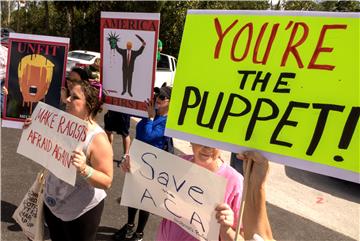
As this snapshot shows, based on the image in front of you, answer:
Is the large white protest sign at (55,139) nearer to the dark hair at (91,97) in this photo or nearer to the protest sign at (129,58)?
the dark hair at (91,97)

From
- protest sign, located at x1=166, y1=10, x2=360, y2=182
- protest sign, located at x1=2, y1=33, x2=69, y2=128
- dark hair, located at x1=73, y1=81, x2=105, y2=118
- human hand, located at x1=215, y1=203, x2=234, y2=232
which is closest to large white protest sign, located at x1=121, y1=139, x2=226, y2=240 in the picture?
human hand, located at x1=215, y1=203, x2=234, y2=232

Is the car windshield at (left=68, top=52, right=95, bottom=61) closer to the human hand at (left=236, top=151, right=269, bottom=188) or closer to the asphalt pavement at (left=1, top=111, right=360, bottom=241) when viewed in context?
the asphalt pavement at (left=1, top=111, right=360, bottom=241)

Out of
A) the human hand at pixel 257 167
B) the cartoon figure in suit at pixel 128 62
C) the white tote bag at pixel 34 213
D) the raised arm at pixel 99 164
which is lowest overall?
the white tote bag at pixel 34 213

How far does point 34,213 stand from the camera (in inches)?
105

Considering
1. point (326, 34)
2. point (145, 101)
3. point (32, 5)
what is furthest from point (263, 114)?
point (32, 5)

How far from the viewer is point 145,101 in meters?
2.68

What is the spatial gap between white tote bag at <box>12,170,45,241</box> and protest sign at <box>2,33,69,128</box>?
24.6 inches

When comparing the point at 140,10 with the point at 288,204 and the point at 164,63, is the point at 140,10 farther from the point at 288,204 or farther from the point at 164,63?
the point at 288,204

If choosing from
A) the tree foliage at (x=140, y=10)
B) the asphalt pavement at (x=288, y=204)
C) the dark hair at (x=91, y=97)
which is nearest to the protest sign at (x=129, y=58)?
the dark hair at (x=91, y=97)

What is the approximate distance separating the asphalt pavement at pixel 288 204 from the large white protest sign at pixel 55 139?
150 cm

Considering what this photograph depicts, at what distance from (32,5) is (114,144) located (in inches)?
1262

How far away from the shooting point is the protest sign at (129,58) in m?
2.65

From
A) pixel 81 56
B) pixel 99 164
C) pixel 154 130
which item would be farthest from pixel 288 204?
pixel 81 56

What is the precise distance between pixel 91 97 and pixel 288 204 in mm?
3373
